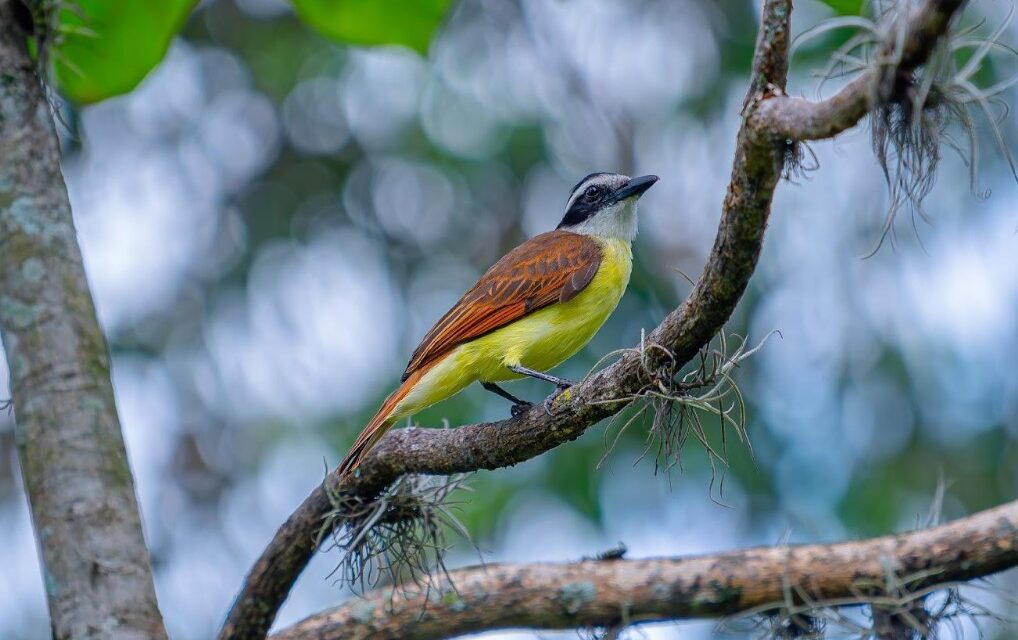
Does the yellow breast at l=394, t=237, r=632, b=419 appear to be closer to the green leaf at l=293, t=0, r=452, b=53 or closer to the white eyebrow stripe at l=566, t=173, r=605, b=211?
the white eyebrow stripe at l=566, t=173, r=605, b=211

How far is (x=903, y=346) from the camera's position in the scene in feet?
28.4

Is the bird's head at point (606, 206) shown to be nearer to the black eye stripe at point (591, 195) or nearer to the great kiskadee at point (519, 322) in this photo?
the black eye stripe at point (591, 195)

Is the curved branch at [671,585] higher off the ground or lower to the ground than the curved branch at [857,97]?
lower

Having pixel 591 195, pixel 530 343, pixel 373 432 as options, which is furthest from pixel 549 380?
pixel 591 195

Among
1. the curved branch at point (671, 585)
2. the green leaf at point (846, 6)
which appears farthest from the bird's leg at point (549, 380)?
the green leaf at point (846, 6)

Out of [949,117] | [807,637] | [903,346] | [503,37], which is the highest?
[503,37]

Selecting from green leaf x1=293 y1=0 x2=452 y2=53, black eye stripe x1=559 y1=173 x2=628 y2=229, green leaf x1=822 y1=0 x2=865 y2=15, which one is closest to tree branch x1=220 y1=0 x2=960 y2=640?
green leaf x1=822 y1=0 x2=865 y2=15

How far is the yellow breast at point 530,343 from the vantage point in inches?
204

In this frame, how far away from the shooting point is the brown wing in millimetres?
5262

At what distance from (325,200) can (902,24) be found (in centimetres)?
828

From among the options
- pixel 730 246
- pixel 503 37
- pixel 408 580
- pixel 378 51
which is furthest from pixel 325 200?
pixel 730 246

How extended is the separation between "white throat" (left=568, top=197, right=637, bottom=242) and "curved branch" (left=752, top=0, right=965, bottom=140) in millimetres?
3487

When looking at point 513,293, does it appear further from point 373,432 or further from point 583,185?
point 583,185

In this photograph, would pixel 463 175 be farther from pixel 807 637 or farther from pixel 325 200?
pixel 807 637
